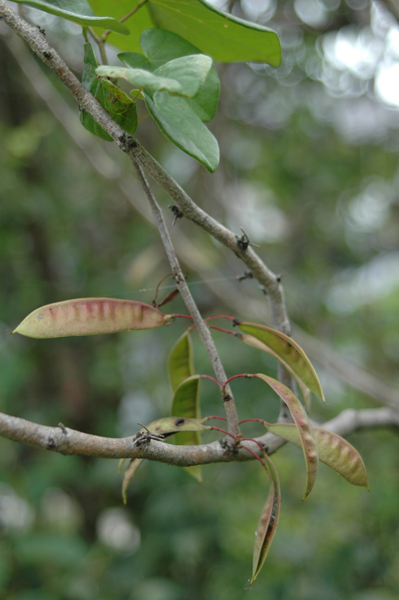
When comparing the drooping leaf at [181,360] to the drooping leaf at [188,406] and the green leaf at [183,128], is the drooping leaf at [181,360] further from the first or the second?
the green leaf at [183,128]

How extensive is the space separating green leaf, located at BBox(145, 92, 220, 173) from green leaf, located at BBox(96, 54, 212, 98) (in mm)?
72

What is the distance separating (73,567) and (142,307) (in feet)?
4.50

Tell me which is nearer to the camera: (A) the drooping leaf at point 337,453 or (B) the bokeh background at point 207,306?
(A) the drooping leaf at point 337,453

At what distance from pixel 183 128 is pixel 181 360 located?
0.37 meters

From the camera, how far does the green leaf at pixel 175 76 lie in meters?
0.38

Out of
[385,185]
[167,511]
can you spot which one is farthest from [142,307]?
[385,185]

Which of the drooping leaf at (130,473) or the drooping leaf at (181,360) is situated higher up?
the drooping leaf at (181,360)

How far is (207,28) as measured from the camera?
0.60 metres

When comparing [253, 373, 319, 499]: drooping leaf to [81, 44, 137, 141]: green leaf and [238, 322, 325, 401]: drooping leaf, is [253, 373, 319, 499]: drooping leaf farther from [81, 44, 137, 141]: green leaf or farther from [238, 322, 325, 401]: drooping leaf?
[81, 44, 137, 141]: green leaf

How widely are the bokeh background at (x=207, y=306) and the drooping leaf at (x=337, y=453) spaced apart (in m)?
0.80

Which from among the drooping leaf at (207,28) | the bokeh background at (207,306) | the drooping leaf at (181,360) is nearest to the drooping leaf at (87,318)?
the drooping leaf at (181,360)

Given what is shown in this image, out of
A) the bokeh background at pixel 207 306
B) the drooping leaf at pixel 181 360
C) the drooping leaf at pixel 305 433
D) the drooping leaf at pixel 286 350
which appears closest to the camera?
the drooping leaf at pixel 305 433

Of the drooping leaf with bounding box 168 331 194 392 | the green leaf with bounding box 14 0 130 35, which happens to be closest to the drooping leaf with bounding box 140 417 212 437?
the drooping leaf with bounding box 168 331 194 392

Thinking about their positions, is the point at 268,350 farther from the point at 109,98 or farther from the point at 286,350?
the point at 109,98
